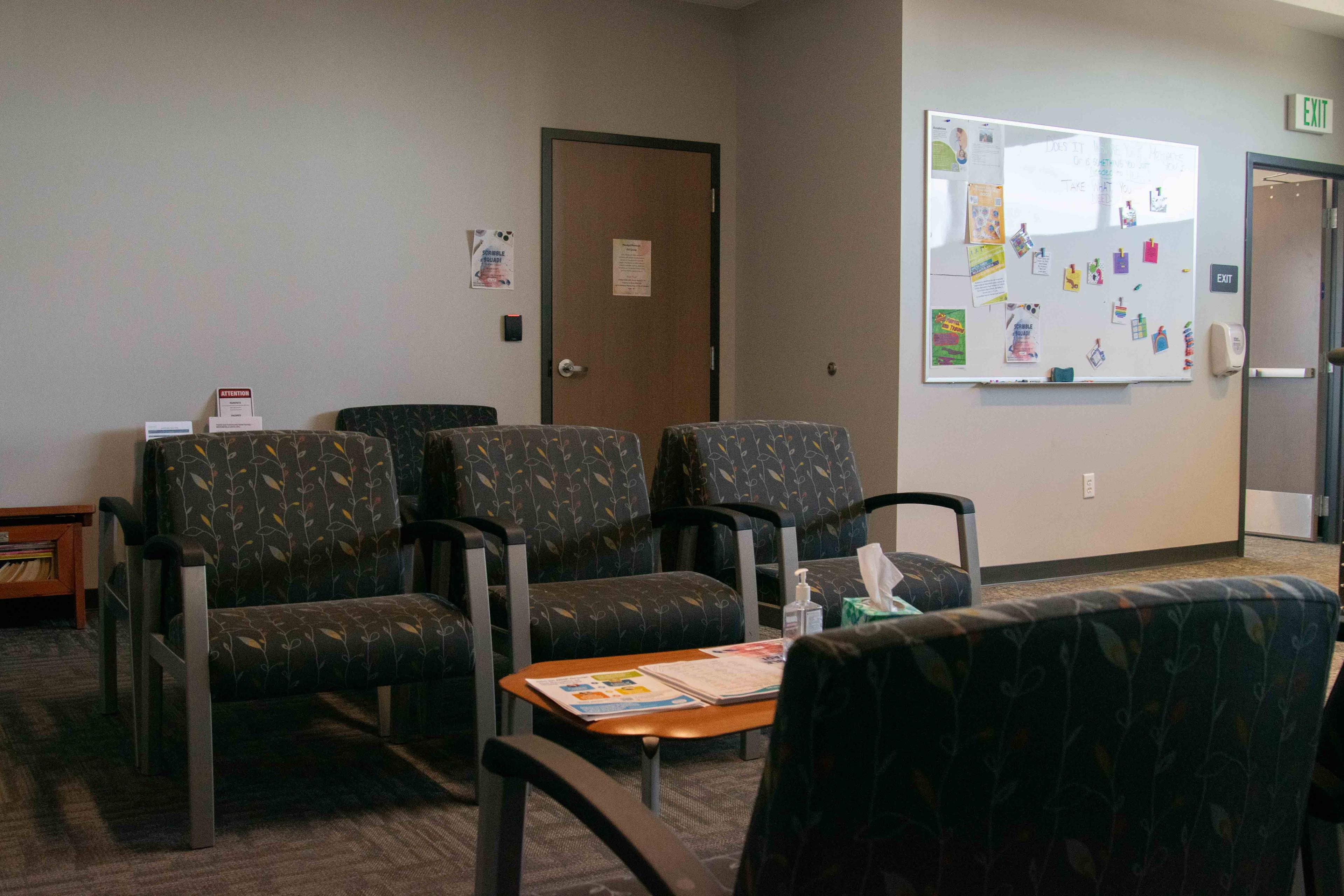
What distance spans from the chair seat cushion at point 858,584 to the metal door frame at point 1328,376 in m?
3.36

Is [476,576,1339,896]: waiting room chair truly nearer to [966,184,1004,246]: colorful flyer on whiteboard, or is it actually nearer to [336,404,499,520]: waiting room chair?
[336,404,499,520]: waiting room chair

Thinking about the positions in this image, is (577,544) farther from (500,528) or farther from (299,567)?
(299,567)

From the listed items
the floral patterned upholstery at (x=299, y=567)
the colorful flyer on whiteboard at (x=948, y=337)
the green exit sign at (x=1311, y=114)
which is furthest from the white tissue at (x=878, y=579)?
the green exit sign at (x=1311, y=114)

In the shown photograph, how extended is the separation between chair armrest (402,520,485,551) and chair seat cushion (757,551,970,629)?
2.75 ft

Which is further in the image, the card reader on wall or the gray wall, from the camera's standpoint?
the gray wall

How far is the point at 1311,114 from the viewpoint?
6.02 meters

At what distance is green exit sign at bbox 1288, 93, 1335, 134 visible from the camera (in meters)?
5.95

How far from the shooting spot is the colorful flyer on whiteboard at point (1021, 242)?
505 cm

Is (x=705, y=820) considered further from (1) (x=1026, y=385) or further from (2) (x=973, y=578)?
(1) (x=1026, y=385)

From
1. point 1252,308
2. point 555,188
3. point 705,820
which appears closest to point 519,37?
point 555,188

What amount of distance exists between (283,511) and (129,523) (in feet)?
1.13

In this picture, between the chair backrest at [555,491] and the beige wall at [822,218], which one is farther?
the beige wall at [822,218]

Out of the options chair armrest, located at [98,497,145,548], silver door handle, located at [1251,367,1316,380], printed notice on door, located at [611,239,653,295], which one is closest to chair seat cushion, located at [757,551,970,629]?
chair armrest, located at [98,497,145,548]

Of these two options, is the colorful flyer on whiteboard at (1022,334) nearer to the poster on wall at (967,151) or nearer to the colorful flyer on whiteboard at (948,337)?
the colorful flyer on whiteboard at (948,337)
